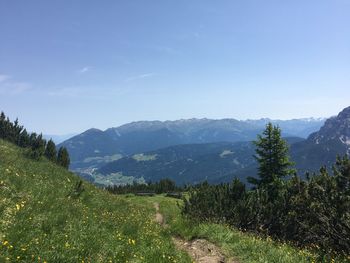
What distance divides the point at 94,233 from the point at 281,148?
124 feet

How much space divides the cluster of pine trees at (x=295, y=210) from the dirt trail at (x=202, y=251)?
3448 millimetres

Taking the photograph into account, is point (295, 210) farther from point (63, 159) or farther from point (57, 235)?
point (63, 159)

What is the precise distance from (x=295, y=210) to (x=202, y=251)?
7751 millimetres

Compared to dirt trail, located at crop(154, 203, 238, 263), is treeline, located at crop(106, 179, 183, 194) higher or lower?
lower

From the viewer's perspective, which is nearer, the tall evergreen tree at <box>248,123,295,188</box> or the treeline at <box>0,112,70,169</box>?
the tall evergreen tree at <box>248,123,295,188</box>

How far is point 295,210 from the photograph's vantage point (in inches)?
773

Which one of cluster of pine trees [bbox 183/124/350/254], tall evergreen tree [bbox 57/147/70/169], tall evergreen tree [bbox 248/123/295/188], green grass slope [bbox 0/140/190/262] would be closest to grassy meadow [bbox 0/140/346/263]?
green grass slope [bbox 0/140/190/262]

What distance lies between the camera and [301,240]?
1708 centimetres

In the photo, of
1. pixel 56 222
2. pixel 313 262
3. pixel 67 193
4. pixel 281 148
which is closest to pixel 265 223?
pixel 313 262

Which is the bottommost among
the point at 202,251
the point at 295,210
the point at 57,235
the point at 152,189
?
the point at 152,189

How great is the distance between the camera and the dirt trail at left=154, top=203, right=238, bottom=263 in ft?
42.3

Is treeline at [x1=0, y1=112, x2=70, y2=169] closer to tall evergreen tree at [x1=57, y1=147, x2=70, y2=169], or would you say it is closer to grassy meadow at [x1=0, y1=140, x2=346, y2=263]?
tall evergreen tree at [x1=57, y1=147, x2=70, y2=169]

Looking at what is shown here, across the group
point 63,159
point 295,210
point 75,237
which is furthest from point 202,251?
point 63,159

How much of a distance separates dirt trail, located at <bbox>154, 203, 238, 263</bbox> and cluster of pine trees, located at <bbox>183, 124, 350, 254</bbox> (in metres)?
3.45
